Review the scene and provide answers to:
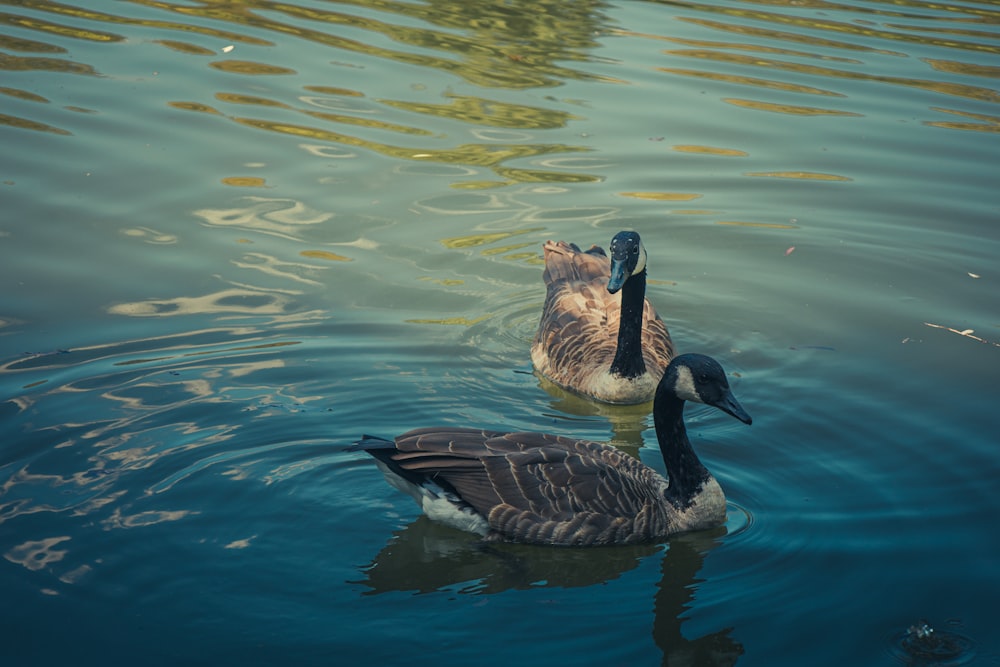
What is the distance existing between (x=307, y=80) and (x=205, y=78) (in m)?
1.48

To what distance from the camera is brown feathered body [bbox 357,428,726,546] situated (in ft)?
25.9

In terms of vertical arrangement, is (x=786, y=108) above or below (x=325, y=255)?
above

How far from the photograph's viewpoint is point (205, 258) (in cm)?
1229

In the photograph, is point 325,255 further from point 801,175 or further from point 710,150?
point 801,175

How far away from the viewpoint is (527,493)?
792 centimetres

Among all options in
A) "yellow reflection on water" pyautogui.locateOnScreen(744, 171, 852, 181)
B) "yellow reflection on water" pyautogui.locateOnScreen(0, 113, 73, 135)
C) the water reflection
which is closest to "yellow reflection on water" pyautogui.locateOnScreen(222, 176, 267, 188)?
"yellow reflection on water" pyautogui.locateOnScreen(0, 113, 73, 135)

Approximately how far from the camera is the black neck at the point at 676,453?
8.13 m

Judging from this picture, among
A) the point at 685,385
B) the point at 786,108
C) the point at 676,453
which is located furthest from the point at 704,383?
the point at 786,108

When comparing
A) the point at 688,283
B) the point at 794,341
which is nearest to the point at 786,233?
the point at 688,283

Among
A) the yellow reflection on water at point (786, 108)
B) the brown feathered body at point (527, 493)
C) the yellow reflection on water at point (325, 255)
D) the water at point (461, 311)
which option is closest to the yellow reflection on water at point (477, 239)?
the water at point (461, 311)

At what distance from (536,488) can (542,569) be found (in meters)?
0.57

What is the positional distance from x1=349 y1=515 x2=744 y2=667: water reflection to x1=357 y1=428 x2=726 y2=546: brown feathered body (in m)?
0.11

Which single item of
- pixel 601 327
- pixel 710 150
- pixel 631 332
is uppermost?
pixel 710 150

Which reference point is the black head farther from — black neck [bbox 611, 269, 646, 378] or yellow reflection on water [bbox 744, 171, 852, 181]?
yellow reflection on water [bbox 744, 171, 852, 181]
